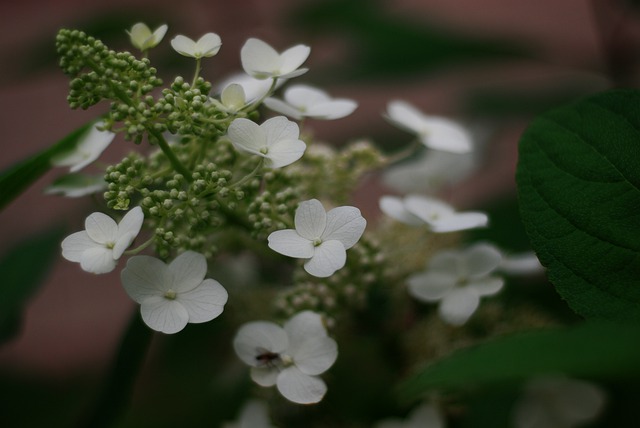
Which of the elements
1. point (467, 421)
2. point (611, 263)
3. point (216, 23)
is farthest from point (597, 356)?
point (216, 23)

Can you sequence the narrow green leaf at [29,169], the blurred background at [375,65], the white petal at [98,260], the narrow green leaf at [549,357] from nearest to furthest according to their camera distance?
the narrow green leaf at [549,357] < the white petal at [98,260] < the narrow green leaf at [29,169] < the blurred background at [375,65]

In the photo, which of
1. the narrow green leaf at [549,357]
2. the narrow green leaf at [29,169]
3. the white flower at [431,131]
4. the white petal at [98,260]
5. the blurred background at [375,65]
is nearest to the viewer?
the narrow green leaf at [549,357]

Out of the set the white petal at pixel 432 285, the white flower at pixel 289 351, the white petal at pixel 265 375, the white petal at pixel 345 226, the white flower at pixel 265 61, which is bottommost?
the white petal at pixel 265 375

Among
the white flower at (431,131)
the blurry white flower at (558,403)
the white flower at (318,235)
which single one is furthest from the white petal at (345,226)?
the blurry white flower at (558,403)

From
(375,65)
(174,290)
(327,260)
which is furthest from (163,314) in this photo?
(375,65)

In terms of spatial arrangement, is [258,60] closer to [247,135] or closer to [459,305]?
[247,135]

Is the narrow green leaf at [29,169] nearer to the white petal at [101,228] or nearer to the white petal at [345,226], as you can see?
the white petal at [101,228]

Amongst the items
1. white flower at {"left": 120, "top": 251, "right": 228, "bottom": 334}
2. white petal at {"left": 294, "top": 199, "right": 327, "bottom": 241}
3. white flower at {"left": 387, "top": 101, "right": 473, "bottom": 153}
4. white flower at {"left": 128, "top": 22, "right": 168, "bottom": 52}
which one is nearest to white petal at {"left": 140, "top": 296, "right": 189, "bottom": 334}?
white flower at {"left": 120, "top": 251, "right": 228, "bottom": 334}

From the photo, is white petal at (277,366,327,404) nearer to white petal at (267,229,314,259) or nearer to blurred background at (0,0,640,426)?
white petal at (267,229,314,259)
